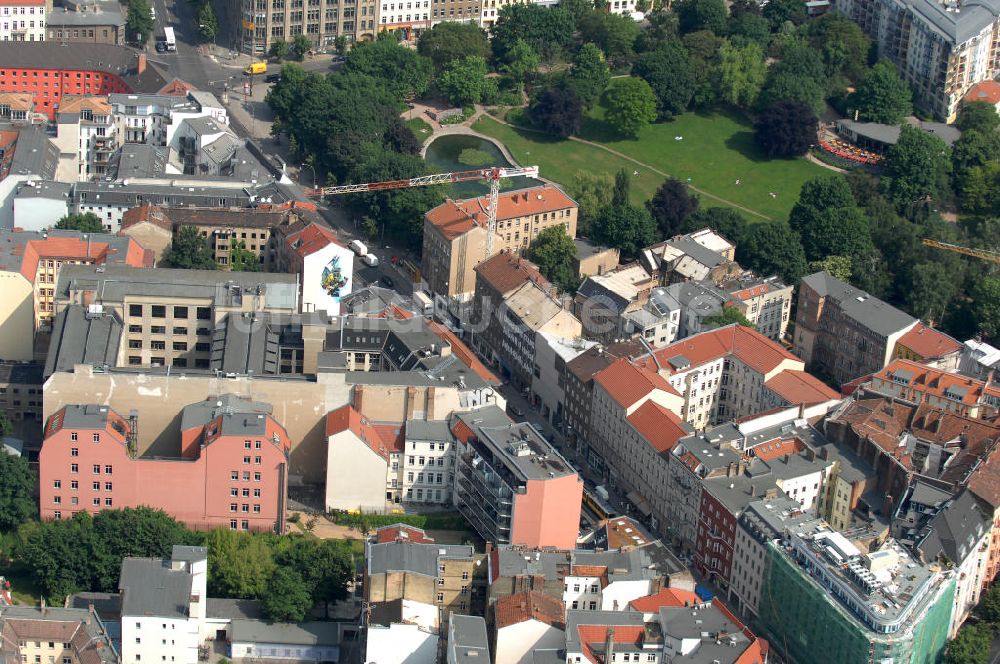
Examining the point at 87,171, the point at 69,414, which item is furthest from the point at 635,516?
the point at 87,171

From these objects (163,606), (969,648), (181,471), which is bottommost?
(969,648)

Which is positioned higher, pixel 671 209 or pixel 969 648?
pixel 671 209

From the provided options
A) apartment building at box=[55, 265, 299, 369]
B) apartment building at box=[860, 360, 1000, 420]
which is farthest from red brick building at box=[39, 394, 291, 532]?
apartment building at box=[860, 360, 1000, 420]

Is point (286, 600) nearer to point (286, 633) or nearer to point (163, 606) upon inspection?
point (286, 633)

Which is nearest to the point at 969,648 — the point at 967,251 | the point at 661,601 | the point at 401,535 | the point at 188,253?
the point at 661,601

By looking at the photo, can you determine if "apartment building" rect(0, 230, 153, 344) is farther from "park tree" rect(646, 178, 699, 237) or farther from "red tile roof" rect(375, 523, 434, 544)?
"park tree" rect(646, 178, 699, 237)

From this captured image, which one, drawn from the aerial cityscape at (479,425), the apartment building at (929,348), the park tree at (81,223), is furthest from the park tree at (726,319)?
the park tree at (81,223)
